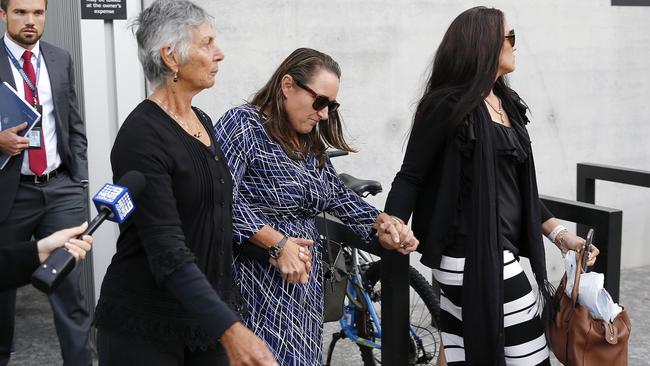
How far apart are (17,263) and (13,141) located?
2.29 meters

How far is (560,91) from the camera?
6.59 m

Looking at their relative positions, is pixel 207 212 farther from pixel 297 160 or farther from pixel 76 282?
pixel 76 282

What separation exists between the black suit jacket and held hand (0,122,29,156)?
0.20 ft

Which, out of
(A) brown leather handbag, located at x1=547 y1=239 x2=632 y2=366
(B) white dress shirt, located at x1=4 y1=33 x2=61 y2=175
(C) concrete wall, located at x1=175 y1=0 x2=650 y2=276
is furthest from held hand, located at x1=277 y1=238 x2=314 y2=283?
(C) concrete wall, located at x1=175 y1=0 x2=650 y2=276

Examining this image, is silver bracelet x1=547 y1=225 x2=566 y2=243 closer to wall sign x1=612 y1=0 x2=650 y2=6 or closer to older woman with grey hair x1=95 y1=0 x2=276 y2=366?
older woman with grey hair x1=95 y1=0 x2=276 y2=366

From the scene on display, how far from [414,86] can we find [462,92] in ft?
9.49

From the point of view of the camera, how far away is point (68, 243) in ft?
6.35

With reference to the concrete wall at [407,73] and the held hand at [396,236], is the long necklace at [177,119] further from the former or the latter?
the concrete wall at [407,73]

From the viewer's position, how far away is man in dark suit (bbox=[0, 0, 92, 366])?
14.3 ft

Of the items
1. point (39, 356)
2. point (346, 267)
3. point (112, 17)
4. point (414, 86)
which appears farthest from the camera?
point (414, 86)

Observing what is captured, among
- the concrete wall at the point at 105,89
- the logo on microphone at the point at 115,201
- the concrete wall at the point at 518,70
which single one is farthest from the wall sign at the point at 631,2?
the logo on microphone at the point at 115,201

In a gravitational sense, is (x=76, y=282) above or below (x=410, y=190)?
below

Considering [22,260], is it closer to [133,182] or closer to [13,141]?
[133,182]

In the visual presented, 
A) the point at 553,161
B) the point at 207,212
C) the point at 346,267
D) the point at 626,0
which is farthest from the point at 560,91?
the point at 207,212
